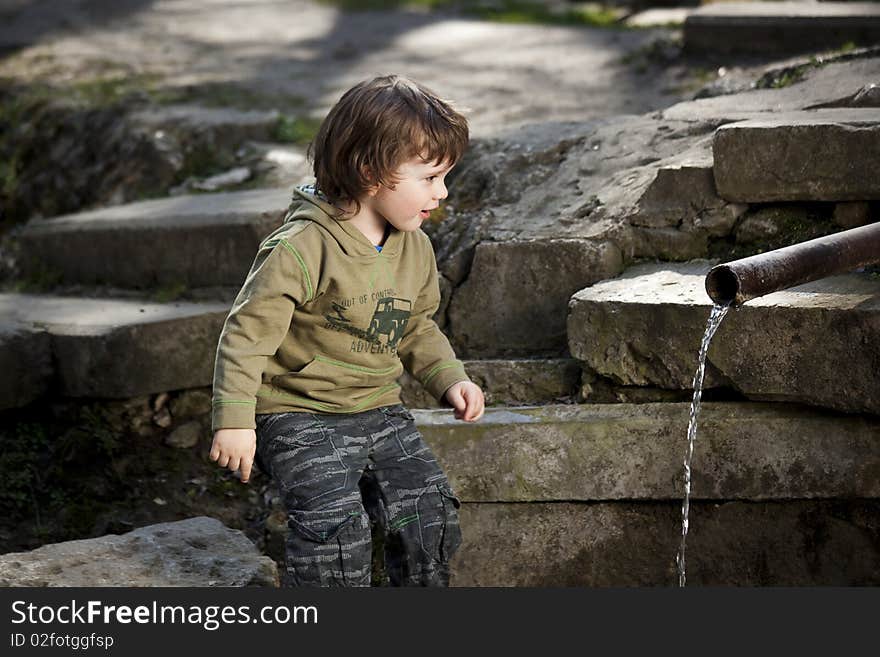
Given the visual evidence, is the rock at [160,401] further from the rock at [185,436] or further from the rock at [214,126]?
the rock at [214,126]

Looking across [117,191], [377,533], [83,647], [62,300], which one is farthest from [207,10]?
[83,647]

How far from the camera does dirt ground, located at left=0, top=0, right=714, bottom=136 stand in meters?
6.16

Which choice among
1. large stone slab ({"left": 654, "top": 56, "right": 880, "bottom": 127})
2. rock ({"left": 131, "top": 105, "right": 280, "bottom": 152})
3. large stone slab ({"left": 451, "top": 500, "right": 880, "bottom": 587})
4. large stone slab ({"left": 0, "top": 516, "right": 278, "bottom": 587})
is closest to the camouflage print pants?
large stone slab ({"left": 0, "top": 516, "right": 278, "bottom": 587})

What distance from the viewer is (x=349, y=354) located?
2824mm

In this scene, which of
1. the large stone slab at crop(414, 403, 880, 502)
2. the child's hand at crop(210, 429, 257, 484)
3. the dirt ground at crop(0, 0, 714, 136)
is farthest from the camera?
the dirt ground at crop(0, 0, 714, 136)

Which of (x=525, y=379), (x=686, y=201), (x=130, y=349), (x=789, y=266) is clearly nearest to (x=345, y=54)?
(x=130, y=349)

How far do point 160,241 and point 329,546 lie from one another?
6.82 feet

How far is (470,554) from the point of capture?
341 cm

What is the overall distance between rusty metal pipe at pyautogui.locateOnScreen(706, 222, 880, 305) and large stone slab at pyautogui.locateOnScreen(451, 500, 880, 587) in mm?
787

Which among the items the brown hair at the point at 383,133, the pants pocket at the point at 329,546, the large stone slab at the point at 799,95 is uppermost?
the brown hair at the point at 383,133

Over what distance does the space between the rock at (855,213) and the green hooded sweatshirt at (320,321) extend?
1341 millimetres

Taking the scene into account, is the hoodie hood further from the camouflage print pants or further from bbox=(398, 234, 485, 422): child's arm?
the camouflage print pants

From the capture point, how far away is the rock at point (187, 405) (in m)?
4.08

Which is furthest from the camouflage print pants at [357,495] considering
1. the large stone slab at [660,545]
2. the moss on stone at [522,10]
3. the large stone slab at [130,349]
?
the moss on stone at [522,10]
